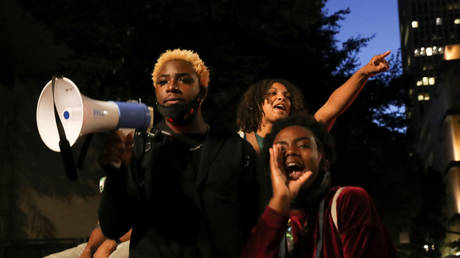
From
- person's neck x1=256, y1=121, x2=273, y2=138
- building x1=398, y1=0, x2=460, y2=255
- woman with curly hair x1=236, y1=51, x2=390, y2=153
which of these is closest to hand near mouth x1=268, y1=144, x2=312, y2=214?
woman with curly hair x1=236, y1=51, x2=390, y2=153

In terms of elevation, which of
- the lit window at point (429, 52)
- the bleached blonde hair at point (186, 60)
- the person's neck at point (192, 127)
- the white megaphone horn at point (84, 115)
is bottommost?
the person's neck at point (192, 127)

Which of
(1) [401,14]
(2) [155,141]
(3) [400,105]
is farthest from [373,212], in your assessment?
(1) [401,14]

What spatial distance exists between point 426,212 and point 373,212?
61699 mm

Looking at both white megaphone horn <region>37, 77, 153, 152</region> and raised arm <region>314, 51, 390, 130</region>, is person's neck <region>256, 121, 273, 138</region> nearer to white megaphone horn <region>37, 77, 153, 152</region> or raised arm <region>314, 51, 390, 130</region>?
raised arm <region>314, 51, 390, 130</region>

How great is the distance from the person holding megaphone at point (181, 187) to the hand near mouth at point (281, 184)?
16.4 inches

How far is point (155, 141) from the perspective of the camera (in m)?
3.02

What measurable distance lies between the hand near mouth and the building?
1994 cm

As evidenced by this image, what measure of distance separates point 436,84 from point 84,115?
3327 inches

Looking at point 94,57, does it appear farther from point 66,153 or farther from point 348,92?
point 66,153

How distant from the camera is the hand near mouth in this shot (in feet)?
8.07

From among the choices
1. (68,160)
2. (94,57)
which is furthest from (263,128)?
(94,57)

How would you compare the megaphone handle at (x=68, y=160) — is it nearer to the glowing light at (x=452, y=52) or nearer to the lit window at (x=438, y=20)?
the glowing light at (x=452, y=52)

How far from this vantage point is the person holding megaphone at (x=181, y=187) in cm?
288

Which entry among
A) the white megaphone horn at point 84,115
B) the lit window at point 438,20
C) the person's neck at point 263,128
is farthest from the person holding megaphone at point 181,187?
the lit window at point 438,20
